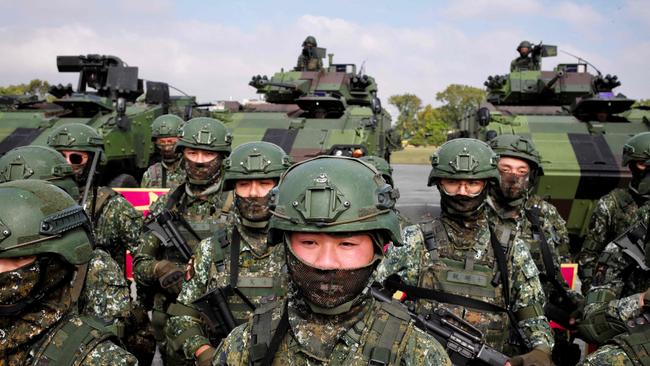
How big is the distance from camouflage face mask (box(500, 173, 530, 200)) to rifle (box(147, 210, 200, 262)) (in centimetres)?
285

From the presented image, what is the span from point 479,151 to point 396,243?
75.7 inches

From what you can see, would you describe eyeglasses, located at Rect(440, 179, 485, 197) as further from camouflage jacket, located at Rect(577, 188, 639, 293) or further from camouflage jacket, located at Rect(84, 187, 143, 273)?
camouflage jacket, located at Rect(84, 187, 143, 273)

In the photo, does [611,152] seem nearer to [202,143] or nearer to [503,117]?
[503,117]

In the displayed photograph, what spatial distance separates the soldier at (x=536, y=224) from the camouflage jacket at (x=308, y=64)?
36.2 feet

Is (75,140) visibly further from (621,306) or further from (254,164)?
(621,306)

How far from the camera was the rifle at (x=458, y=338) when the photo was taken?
3.32 m

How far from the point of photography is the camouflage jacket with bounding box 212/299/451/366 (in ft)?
7.41

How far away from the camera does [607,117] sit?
12211mm

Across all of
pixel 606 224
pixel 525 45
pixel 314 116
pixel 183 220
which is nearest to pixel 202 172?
pixel 183 220

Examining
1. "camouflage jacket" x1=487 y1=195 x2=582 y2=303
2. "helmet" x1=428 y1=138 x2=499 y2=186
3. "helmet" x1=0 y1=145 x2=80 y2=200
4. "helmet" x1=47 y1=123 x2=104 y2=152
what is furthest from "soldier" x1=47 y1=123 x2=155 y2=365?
"camouflage jacket" x1=487 y1=195 x2=582 y2=303

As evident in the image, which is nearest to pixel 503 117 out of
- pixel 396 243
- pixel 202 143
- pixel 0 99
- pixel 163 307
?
pixel 202 143

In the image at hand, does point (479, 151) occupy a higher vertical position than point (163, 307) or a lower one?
higher

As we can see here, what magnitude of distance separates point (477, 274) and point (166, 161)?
230 inches

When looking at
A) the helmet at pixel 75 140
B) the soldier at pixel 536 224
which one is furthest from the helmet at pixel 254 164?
the helmet at pixel 75 140
